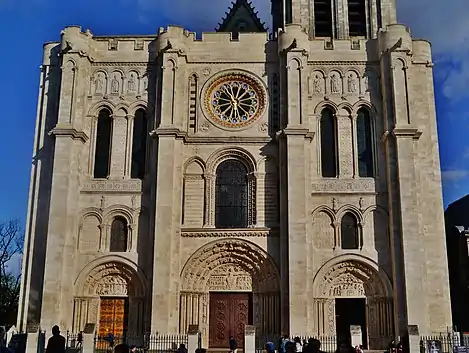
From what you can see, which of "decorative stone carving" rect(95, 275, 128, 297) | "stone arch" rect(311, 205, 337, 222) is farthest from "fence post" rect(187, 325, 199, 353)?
"stone arch" rect(311, 205, 337, 222)

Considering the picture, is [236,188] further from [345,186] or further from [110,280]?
[110,280]

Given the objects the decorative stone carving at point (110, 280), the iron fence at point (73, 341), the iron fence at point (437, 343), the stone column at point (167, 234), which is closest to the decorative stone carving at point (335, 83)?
the stone column at point (167, 234)

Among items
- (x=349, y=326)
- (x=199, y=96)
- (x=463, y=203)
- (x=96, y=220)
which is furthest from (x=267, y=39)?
(x=463, y=203)

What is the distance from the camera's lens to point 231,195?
82.8 ft

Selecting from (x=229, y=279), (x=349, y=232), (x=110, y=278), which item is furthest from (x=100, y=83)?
(x=349, y=232)

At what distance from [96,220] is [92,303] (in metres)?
3.25

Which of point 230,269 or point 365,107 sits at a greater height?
point 365,107

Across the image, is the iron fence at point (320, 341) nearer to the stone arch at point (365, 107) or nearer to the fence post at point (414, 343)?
the fence post at point (414, 343)

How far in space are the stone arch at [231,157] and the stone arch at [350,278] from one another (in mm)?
4985

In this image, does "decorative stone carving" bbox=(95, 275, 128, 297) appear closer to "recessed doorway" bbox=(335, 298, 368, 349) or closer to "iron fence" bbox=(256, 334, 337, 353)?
"iron fence" bbox=(256, 334, 337, 353)

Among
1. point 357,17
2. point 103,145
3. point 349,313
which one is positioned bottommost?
point 349,313

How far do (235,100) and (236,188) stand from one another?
3.85 metres

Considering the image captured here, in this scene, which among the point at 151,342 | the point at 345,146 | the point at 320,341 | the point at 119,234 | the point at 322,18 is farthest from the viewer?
the point at 322,18

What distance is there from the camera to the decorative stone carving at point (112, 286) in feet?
79.5
